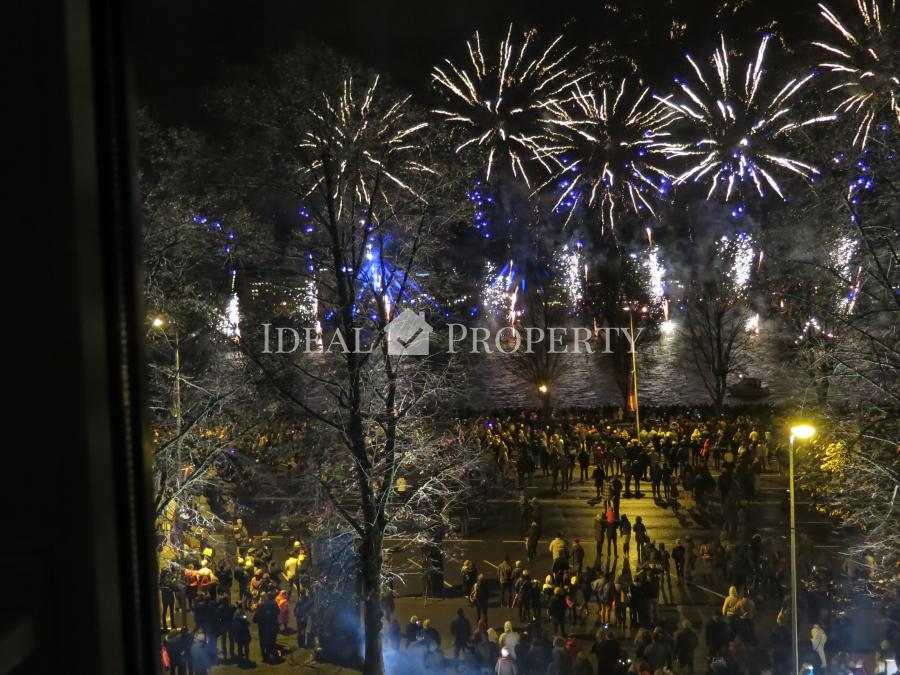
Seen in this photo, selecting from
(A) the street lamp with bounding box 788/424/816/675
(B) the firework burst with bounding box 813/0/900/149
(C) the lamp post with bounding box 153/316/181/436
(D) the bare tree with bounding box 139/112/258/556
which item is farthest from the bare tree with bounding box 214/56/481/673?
(B) the firework burst with bounding box 813/0/900/149

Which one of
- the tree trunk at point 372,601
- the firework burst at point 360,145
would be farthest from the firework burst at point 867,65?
the tree trunk at point 372,601

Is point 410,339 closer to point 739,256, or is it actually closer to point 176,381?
point 176,381

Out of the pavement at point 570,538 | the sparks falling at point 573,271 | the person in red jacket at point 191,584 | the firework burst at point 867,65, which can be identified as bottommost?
the pavement at point 570,538

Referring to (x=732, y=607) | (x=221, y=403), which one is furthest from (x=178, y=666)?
(x=732, y=607)

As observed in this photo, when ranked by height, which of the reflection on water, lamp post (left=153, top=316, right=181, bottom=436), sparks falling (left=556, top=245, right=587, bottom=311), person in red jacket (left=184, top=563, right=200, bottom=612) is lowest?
person in red jacket (left=184, top=563, right=200, bottom=612)

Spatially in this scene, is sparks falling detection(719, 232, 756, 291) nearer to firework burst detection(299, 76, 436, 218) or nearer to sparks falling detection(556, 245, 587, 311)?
sparks falling detection(556, 245, 587, 311)

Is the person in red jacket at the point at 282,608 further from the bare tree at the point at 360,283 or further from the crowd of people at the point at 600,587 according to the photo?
the bare tree at the point at 360,283
